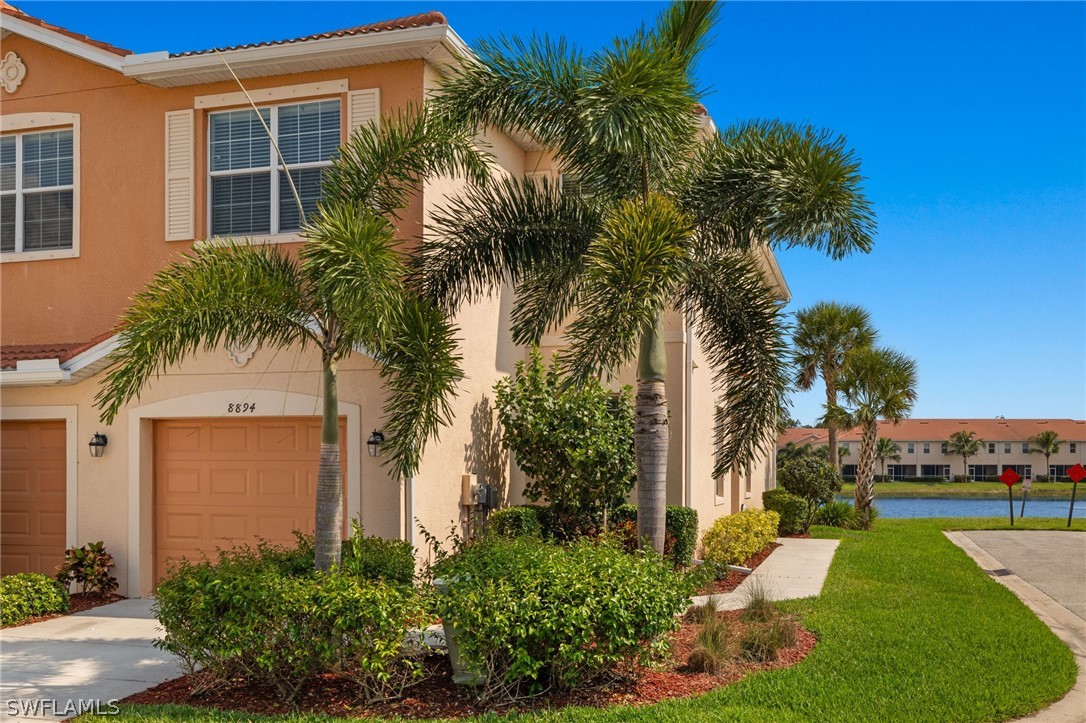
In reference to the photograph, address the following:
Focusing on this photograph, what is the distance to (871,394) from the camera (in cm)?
2339

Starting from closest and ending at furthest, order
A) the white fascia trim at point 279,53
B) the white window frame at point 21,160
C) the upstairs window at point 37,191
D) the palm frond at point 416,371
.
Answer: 1. the palm frond at point 416,371
2. the white fascia trim at point 279,53
3. the white window frame at point 21,160
4. the upstairs window at point 37,191

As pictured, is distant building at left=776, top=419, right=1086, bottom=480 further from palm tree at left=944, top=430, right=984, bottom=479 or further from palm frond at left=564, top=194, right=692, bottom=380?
palm frond at left=564, top=194, right=692, bottom=380

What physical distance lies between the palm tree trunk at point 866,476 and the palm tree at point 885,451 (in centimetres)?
4300

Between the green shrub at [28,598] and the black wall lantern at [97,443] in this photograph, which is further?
the black wall lantern at [97,443]

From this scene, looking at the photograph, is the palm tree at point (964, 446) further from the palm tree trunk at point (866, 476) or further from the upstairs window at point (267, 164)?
the upstairs window at point (267, 164)

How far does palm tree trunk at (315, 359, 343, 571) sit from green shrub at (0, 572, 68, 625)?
465 cm

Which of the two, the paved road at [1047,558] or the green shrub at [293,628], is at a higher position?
the green shrub at [293,628]

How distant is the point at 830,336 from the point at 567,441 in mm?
17705

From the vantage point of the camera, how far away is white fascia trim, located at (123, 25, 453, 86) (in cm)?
1122

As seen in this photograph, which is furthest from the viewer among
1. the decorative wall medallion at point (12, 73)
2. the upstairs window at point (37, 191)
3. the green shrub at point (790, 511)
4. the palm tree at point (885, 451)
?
the palm tree at point (885, 451)

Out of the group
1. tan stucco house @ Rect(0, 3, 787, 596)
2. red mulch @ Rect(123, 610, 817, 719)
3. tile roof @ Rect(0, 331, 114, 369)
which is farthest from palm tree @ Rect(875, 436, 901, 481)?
red mulch @ Rect(123, 610, 817, 719)

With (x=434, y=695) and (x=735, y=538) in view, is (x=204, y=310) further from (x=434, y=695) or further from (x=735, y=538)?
(x=735, y=538)

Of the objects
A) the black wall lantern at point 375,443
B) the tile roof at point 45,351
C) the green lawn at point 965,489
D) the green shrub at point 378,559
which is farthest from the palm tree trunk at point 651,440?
the green lawn at point 965,489

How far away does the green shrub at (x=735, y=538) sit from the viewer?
14578mm
